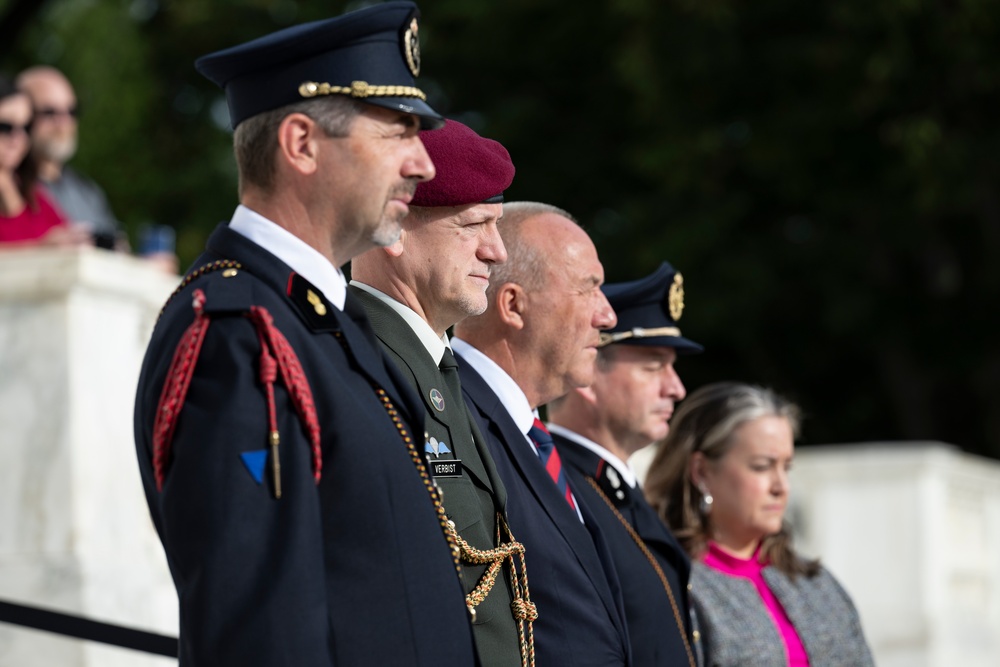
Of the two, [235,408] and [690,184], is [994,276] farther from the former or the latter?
[235,408]

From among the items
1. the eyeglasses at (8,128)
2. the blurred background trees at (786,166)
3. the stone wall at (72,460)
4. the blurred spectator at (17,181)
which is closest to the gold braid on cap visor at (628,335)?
the stone wall at (72,460)

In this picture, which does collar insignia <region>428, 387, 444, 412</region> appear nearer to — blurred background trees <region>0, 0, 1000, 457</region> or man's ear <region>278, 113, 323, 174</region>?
man's ear <region>278, 113, 323, 174</region>

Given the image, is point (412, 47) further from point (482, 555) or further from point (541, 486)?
point (541, 486)

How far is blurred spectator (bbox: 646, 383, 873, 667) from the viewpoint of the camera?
491cm

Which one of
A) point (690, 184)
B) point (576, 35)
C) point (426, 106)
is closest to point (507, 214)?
point (426, 106)

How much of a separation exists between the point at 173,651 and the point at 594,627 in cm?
95

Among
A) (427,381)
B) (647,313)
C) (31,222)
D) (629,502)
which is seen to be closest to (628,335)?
(647,313)

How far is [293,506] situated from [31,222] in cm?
485

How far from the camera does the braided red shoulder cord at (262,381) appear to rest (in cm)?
223

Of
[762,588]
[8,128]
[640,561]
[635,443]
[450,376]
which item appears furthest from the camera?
[8,128]

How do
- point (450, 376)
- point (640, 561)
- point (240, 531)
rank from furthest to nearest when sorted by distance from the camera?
point (640, 561)
point (450, 376)
point (240, 531)

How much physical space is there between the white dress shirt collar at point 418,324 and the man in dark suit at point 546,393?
38cm

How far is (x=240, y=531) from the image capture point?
2.15 metres

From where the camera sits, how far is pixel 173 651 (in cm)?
354
